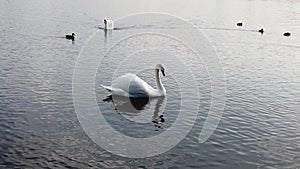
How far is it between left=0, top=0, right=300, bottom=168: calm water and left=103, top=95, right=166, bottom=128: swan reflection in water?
0.13 metres

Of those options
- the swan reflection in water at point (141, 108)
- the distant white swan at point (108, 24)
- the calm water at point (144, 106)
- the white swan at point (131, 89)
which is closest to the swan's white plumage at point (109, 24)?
the distant white swan at point (108, 24)

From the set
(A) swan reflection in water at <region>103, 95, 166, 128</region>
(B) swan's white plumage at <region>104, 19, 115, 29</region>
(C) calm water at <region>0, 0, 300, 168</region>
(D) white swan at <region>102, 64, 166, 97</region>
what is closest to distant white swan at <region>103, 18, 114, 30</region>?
(B) swan's white plumage at <region>104, 19, 115, 29</region>

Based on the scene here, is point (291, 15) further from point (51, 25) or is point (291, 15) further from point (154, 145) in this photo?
point (154, 145)

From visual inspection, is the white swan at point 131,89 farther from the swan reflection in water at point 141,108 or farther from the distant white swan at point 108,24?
the distant white swan at point 108,24

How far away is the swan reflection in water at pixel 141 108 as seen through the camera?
78.3ft

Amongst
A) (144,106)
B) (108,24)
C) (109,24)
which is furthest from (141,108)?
(109,24)

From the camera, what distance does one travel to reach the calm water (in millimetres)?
18641

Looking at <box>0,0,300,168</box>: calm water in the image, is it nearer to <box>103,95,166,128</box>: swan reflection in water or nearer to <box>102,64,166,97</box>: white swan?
<box>103,95,166,128</box>: swan reflection in water

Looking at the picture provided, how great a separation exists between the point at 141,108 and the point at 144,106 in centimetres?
50

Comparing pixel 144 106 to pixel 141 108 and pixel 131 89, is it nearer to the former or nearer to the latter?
pixel 141 108

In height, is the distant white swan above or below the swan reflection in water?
above

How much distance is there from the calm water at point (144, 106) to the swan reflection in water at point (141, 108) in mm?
129

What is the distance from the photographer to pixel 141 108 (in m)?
25.9

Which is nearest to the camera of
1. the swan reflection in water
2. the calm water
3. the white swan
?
the calm water
